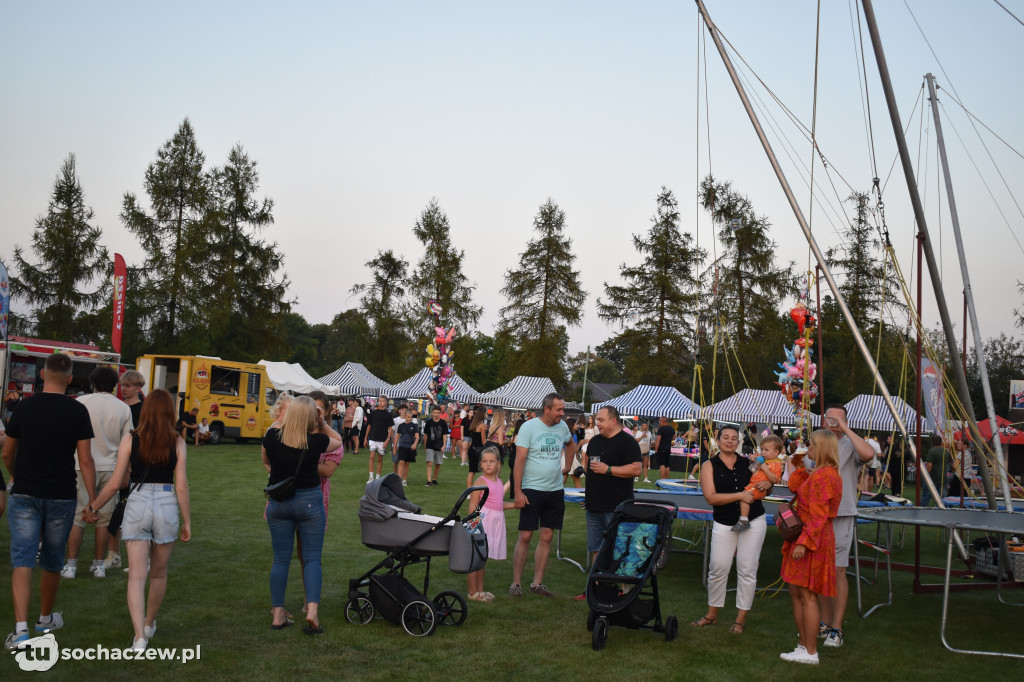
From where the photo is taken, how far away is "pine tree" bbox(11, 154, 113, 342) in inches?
Answer: 1590

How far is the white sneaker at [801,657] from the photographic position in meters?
5.85

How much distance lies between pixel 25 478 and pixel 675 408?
1138 inches

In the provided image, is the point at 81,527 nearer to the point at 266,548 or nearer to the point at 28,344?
the point at 266,548

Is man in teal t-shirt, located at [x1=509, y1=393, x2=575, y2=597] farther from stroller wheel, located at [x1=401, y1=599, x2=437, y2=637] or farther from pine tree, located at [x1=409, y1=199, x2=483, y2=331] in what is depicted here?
pine tree, located at [x1=409, y1=199, x2=483, y2=331]

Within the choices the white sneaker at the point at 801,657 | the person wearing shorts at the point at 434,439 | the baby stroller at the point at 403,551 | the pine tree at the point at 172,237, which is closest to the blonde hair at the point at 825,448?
the white sneaker at the point at 801,657

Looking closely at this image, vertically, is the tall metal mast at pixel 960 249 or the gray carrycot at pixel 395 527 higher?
the tall metal mast at pixel 960 249

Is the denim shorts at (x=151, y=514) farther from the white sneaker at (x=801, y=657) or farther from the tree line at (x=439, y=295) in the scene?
the tree line at (x=439, y=295)

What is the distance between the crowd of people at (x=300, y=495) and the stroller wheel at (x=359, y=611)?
46 centimetres

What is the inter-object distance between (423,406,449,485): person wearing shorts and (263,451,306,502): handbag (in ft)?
38.0

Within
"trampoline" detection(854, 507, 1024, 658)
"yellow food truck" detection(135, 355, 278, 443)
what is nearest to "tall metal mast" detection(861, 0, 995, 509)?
"trampoline" detection(854, 507, 1024, 658)

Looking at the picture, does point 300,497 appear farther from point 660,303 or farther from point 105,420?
point 660,303

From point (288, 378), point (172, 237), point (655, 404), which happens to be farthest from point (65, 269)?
point (655, 404)

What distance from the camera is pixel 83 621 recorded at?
238 inches

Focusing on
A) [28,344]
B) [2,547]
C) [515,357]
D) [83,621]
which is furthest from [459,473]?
[515,357]
